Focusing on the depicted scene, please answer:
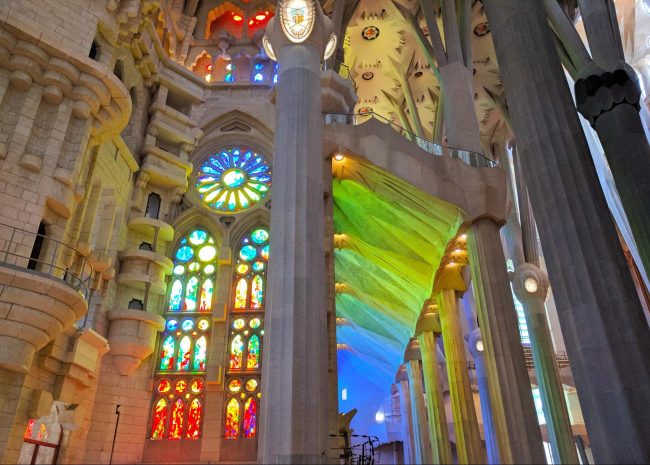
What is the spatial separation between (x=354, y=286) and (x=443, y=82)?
10.2 m

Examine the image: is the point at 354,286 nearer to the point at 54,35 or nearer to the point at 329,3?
the point at 329,3

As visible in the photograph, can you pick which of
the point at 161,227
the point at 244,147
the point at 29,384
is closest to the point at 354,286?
the point at 244,147

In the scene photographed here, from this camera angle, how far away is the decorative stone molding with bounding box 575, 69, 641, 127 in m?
6.80

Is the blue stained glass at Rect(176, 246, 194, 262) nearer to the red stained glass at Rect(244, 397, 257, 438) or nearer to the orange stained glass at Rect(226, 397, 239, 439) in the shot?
the orange stained glass at Rect(226, 397, 239, 439)

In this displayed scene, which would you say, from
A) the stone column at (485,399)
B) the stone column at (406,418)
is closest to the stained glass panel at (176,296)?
the stone column at (485,399)

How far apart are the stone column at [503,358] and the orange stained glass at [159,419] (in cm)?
934

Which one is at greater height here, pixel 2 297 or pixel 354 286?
pixel 354 286

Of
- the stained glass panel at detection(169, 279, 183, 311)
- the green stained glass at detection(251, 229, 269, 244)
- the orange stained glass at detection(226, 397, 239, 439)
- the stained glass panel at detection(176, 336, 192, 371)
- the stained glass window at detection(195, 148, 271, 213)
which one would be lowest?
the orange stained glass at detection(226, 397, 239, 439)

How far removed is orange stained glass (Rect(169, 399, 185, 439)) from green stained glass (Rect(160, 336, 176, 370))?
1.10 m

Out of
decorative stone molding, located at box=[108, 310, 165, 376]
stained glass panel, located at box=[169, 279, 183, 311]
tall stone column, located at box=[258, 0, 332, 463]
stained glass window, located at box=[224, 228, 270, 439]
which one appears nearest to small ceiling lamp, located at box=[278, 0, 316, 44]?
tall stone column, located at box=[258, 0, 332, 463]

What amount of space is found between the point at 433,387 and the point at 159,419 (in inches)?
365

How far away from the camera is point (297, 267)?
6.85m

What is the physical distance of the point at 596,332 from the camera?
17.7ft

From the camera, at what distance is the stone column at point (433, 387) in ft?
55.6
